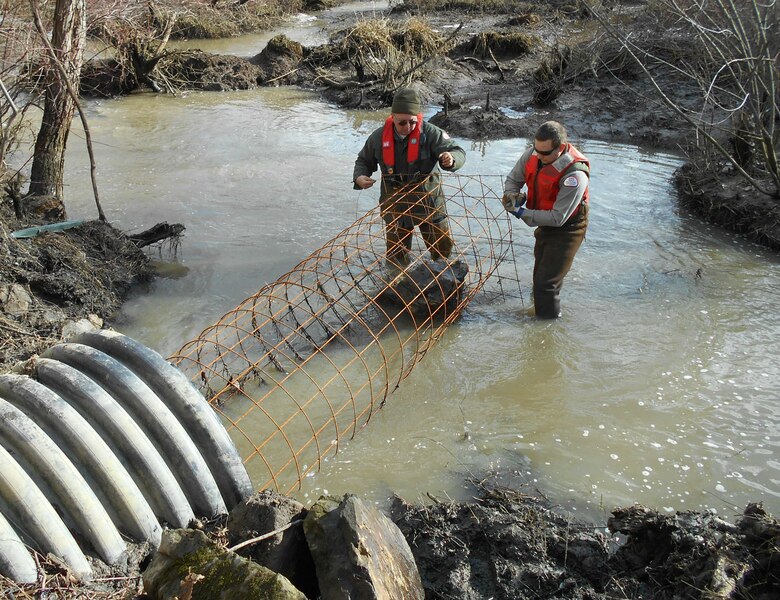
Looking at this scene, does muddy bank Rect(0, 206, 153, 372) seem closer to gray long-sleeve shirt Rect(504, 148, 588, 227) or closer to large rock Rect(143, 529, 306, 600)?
large rock Rect(143, 529, 306, 600)

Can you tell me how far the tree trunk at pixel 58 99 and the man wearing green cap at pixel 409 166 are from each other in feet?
10.1

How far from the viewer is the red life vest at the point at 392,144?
5840 mm

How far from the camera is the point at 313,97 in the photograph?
14023 millimetres

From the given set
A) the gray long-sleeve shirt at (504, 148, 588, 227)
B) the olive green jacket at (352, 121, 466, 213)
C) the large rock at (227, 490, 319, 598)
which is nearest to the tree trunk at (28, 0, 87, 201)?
the olive green jacket at (352, 121, 466, 213)

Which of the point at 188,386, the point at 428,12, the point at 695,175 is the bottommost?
the point at 188,386

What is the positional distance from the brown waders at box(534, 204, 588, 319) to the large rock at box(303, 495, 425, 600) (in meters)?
3.25

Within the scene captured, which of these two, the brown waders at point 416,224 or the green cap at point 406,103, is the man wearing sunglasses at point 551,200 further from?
the green cap at point 406,103

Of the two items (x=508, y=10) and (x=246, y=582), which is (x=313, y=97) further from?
(x=246, y=582)

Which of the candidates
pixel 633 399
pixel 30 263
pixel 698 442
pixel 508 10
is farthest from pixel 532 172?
pixel 508 10

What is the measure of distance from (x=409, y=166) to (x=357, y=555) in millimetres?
4056

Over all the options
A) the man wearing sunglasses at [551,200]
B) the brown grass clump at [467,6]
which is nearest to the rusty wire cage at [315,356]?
the man wearing sunglasses at [551,200]

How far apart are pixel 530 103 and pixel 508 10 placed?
10.1m

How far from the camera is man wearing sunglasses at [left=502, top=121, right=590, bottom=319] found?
511 cm

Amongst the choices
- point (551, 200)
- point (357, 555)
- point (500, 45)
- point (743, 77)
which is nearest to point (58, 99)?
point (551, 200)
